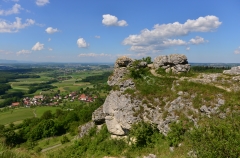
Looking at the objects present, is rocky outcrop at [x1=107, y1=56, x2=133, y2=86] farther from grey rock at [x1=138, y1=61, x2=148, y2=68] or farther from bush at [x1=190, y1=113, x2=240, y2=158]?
bush at [x1=190, y1=113, x2=240, y2=158]

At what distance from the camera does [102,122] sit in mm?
26375

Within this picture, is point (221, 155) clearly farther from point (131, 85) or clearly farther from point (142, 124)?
point (131, 85)

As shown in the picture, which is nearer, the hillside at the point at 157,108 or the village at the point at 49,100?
the hillside at the point at 157,108

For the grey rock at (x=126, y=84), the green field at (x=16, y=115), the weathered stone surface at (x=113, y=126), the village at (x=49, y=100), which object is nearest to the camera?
the weathered stone surface at (x=113, y=126)

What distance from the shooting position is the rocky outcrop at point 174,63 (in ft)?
79.4

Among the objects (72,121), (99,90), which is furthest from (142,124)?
(99,90)

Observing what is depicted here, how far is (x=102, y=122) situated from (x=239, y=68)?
725 inches

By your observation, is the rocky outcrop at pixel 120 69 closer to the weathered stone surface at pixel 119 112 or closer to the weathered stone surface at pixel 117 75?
the weathered stone surface at pixel 117 75

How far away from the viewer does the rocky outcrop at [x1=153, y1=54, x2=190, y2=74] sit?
2419 cm

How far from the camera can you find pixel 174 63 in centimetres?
2480

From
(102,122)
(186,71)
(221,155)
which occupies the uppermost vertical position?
(186,71)

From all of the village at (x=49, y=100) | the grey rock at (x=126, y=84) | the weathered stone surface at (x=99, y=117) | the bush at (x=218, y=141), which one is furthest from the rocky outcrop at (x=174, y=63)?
the village at (x=49, y=100)

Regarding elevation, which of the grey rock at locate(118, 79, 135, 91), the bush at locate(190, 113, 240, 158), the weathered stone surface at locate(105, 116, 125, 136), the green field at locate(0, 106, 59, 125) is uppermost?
the grey rock at locate(118, 79, 135, 91)

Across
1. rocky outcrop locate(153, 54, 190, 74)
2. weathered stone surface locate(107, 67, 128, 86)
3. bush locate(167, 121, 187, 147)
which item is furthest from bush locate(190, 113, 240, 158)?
weathered stone surface locate(107, 67, 128, 86)
